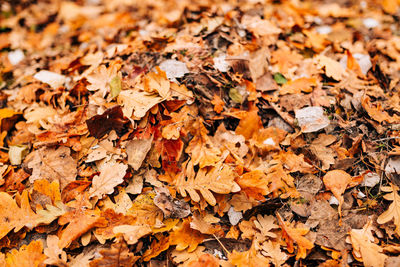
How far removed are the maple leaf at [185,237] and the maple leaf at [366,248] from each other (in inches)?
40.3

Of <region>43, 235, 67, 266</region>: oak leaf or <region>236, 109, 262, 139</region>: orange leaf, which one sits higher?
<region>236, 109, 262, 139</region>: orange leaf

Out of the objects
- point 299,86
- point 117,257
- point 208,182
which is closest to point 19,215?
point 117,257

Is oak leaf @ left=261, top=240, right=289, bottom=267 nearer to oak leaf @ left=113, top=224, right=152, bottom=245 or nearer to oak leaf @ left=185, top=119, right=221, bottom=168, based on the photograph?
oak leaf @ left=185, top=119, right=221, bottom=168

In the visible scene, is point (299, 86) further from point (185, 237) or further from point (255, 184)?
point (185, 237)

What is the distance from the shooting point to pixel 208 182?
2006mm

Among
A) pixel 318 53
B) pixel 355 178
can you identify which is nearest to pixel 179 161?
pixel 355 178

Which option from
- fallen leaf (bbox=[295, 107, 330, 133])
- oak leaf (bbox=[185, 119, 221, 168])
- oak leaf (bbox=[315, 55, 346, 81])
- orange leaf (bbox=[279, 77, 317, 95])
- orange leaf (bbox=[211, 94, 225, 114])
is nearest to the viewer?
oak leaf (bbox=[185, 119, 221, 168])

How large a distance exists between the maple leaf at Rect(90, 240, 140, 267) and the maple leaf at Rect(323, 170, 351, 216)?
1478 millimetres

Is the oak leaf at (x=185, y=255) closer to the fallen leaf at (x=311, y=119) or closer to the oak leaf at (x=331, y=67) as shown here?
the fallen leaf at (x=311, y=119)

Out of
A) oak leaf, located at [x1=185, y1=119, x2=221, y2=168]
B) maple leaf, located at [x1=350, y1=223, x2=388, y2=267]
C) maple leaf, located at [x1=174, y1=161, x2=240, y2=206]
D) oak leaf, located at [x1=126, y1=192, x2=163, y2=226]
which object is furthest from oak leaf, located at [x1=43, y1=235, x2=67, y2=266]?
maple leaf, located at [x1=350, y1=223, x2=388, y2=267]

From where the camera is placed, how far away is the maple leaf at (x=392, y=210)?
1.96 meters

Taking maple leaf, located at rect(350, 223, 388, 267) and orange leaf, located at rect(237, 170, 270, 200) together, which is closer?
maple leaf, located at rect(350, 223, 388, 267)

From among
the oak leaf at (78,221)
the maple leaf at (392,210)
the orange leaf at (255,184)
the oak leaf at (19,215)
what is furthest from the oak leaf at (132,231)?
the maple leaf at (392,210)

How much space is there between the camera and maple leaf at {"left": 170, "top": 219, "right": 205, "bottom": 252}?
1.87 metres
